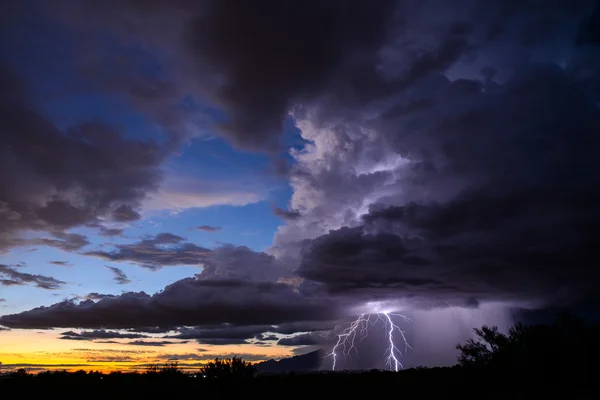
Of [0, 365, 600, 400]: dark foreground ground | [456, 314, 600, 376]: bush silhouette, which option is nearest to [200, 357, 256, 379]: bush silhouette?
[0, 365, 600, 400]: dark foreground ground

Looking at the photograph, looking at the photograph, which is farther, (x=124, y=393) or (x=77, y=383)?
(x=77, y=383)

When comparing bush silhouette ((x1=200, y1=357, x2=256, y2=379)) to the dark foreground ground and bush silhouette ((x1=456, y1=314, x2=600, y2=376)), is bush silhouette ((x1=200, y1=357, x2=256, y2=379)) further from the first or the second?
bush silhouette ((x1=456, y1=314, x2=600, y2=376))

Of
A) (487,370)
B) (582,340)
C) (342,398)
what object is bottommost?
(342,398)

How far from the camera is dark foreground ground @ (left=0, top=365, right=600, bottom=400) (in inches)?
1016

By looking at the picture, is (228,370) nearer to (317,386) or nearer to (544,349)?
(317,386)

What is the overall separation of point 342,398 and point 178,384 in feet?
39.7

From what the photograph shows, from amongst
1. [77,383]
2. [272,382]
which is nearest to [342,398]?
[272,382]

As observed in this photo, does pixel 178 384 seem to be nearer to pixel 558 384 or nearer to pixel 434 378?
pixel 434 378

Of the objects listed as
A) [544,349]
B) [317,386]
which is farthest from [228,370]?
[544,349]

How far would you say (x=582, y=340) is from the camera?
3162cm

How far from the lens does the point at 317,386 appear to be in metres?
34.1

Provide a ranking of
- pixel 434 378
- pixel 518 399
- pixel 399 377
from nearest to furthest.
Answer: pixel 518 399, pixel 434 378, pixel 399 377

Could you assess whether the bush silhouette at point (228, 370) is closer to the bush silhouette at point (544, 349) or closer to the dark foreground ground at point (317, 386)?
the dark foreground ground at point (317, 386)

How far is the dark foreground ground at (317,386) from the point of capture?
2581 centimetres
